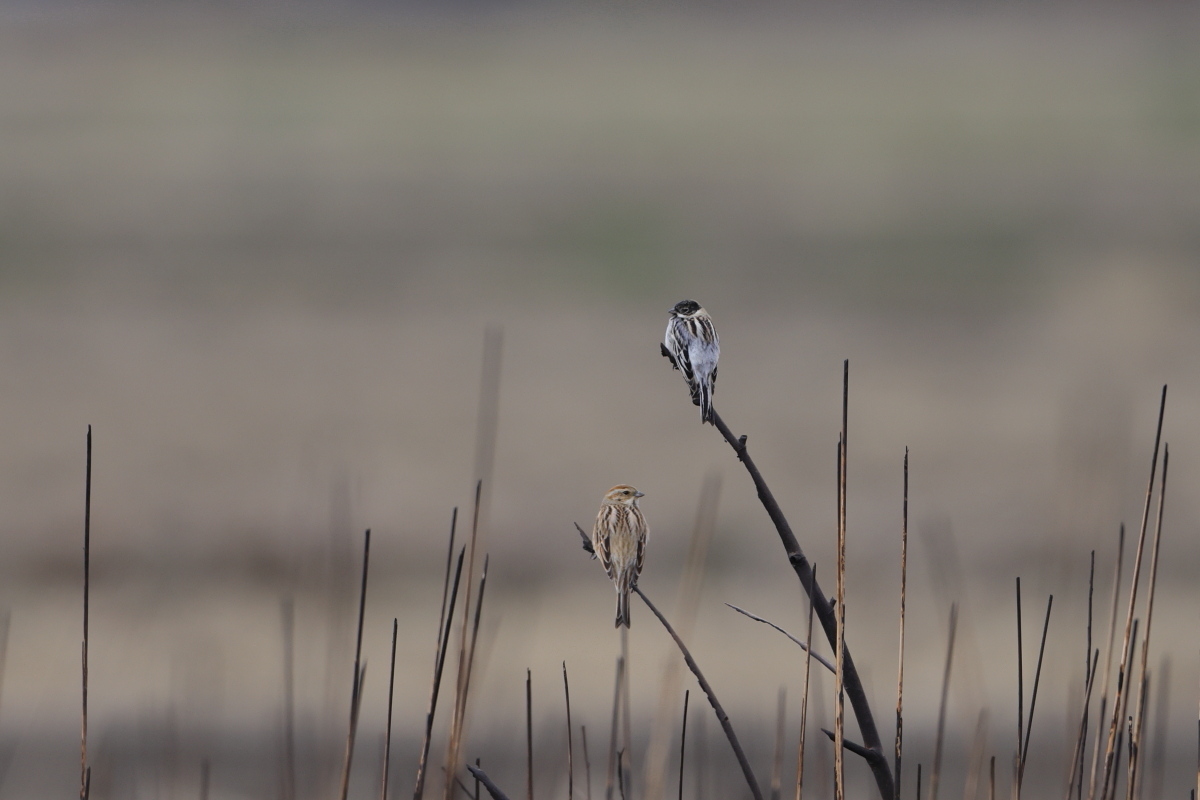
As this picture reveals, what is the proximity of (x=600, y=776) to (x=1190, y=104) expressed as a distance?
24.8 metres

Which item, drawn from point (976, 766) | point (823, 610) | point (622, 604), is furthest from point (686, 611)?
point (976, 766)

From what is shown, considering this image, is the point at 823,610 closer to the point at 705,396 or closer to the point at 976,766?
the point at 705,396

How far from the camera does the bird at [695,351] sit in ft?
9.97

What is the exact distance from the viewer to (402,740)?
36.4ft

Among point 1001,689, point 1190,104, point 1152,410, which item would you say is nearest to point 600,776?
point 1001,689

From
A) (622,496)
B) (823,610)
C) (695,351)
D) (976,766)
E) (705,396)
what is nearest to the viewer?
(823,610)

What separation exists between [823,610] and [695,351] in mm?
1020

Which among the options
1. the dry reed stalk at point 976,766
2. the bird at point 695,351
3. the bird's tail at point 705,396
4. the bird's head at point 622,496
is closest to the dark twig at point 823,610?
the bird's tail at point 705,396

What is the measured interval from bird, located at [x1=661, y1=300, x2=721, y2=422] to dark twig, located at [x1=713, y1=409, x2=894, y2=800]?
725 millimetres

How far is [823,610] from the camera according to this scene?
89.0 inches

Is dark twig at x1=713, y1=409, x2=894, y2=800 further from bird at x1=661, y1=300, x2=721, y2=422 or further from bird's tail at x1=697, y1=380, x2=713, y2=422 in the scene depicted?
bird at x1=661, y1=300, x2=721, y2=422

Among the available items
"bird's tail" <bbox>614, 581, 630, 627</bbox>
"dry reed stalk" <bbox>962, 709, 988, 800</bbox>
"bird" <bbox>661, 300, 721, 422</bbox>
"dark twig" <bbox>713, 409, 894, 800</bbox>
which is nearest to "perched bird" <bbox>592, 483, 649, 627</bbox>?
"bird's tail" <bbox>614, 581, 630, 627</bbox>

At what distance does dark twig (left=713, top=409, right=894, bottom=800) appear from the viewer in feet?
6.96

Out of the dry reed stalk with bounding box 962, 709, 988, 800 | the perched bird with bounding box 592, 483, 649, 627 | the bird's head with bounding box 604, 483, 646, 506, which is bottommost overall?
the dry reed stalk with bounding box 962, 709, 988, 800
